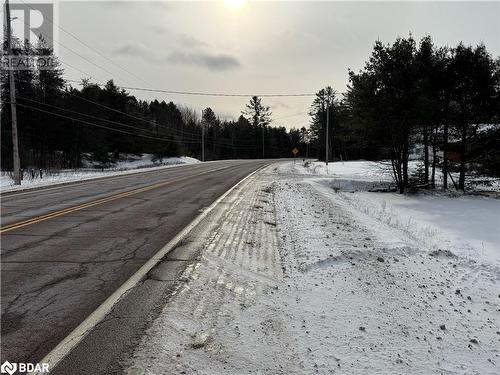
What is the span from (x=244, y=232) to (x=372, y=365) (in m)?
5.54

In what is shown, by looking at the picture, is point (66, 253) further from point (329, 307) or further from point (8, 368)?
point (329, 307)

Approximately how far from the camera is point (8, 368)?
335 cm

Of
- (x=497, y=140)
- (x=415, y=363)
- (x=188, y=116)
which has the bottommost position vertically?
(x=415, y=363)

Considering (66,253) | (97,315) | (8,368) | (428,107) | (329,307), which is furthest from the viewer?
(428,107)

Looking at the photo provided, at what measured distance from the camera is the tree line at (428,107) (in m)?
20.0

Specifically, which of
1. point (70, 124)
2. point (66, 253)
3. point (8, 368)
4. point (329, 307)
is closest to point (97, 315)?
point (8, 368)

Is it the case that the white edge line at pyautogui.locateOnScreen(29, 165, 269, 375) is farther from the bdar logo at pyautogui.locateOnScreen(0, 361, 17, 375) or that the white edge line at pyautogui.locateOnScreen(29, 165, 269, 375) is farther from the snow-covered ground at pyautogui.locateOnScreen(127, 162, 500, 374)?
the snow-covered ground at pyautogui.locateOnScreen(127, 162, 500, 374)

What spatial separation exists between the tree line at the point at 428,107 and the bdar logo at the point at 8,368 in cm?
1958

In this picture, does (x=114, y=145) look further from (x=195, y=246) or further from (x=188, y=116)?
(x=188, y=116)

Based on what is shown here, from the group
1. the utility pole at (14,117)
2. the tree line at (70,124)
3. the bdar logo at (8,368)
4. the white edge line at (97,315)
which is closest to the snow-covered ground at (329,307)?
the white edge line at (97,315)

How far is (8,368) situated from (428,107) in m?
20.1

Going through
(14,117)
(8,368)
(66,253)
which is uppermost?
(14,117)

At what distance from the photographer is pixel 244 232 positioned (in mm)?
8836

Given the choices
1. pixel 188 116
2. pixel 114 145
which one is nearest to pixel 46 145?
pixel 114 145
